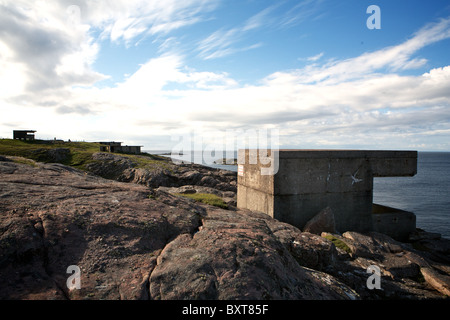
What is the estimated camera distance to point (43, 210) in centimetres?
338

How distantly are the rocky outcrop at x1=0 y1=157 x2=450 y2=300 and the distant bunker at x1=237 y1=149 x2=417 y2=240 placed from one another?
17.8 ft

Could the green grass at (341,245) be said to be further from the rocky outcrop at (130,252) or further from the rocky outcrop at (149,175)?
the rocky outcrop at (149,175)

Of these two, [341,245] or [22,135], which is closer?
[341,245]

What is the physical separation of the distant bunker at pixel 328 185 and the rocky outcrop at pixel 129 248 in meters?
5.41

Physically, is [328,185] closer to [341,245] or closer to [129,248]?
[341,245]

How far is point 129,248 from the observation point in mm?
3188

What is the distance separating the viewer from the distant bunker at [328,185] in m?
9.95

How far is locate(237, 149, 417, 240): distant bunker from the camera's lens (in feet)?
32.6

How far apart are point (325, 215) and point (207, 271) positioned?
25.8 ft

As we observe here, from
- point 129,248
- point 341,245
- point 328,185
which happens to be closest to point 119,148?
point 328,185

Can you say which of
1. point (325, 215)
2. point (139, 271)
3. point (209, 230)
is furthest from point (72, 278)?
point (325, 215)

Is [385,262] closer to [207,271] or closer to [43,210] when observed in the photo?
[207,271]

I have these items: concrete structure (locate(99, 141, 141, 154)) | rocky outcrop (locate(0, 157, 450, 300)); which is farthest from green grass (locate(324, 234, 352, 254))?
concrete structure (locate(99, 141, 141, 154))

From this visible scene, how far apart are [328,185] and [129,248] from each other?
353 inches
